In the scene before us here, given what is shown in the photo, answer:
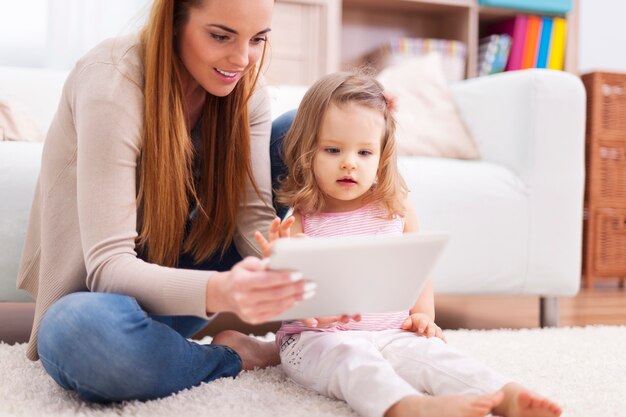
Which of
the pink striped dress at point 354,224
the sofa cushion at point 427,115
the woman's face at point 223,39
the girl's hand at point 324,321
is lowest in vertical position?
the girl's hand at point 324,321

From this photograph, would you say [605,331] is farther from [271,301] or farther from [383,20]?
[383,20]

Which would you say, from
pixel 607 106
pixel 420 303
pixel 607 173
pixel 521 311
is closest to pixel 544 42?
pixel 607 106

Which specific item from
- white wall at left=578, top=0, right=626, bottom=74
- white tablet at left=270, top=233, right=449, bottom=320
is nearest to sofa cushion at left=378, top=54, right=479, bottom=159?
white tablet at left=270, top=233, right=449, bottom=320

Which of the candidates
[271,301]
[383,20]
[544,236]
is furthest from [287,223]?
[383,20]

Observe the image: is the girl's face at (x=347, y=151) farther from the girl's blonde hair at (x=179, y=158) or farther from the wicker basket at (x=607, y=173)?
the wicker basket at (x=607, y=173)

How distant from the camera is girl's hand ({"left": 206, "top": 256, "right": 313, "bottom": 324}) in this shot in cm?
72

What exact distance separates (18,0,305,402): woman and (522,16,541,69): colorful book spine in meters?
1.97

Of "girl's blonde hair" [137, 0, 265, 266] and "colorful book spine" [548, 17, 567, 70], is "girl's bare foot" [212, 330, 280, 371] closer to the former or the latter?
"girl's blonde hair" [137, 0, 265, 266]

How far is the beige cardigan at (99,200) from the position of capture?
0.87m

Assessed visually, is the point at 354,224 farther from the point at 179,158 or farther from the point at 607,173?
the point at 607,173

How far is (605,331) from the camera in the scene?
1.50 meters

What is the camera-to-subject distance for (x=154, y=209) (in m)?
0.98

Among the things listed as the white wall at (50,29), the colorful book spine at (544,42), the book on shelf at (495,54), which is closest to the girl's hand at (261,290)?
the white wall at (50,29)

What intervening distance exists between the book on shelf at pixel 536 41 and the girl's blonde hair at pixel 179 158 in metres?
1.96
